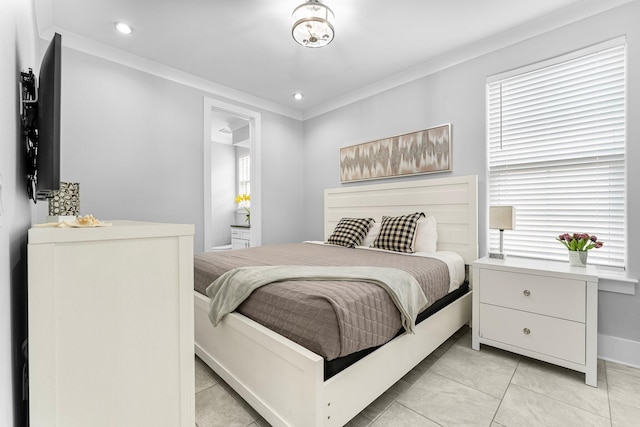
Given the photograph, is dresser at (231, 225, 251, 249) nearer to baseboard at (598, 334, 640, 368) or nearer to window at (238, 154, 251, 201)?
window at (238, 154, 251, 201)

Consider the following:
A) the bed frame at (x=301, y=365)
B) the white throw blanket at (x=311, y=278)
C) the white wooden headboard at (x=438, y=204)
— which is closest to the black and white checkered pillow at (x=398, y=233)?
the white wooden headboard at (x=438, y=204)

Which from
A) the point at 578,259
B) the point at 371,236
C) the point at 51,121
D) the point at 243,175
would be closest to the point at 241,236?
the point at 243,175

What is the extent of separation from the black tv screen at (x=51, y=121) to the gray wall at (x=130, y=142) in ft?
6.01

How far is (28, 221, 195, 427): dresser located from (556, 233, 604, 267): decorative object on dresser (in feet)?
8.03

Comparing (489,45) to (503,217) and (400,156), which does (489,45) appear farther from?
(503,217)

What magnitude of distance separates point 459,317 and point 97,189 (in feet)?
11.1

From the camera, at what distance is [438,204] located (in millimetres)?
2877

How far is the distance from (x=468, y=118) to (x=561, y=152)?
81cm

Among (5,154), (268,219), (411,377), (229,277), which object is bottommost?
(411,377)

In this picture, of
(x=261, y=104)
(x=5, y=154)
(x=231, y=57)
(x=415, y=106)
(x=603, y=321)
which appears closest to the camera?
(x=5, y=154)

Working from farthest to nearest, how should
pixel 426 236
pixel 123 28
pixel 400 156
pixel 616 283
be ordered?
pixel 400 156, pixel 426 236, pixel 123 28, pixel 616 283

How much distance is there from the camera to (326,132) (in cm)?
414

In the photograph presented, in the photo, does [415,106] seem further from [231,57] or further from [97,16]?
[97,16]

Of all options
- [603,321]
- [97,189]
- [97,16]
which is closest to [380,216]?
[603,321]
